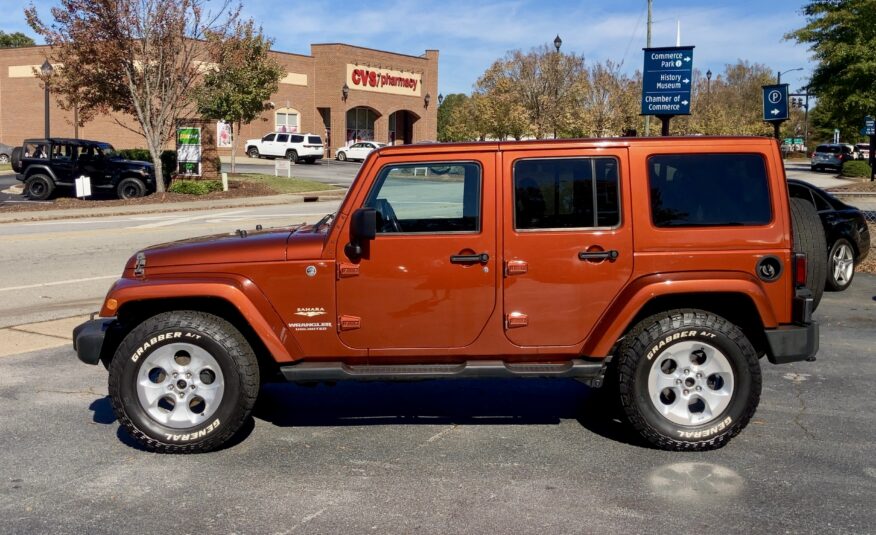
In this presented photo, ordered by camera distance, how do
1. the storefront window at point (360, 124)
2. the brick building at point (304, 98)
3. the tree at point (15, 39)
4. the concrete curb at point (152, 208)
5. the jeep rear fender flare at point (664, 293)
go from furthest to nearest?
the tree at point (15, 39) < the storefront window at point (360, 124) < the brick building at point (304, 98) < the concrete curb at point (152, 208) < the jeep rear fender flare at point (664, 293)

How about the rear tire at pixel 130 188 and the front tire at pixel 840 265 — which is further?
the rear tire at pixel 130 188

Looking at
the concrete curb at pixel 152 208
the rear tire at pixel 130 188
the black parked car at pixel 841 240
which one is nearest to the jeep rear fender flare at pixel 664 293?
the black parked car at pixel 841 240

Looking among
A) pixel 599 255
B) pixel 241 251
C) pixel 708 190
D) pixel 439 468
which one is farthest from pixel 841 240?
pixel 241 251

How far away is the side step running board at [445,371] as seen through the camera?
4.98 meters

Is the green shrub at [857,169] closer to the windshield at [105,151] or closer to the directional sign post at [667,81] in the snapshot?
the directional sign post at [667,81]

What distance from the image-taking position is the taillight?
5035 millimetres

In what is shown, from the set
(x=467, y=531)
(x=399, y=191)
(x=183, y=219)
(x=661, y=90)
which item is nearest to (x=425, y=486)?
(x=467, y=531)

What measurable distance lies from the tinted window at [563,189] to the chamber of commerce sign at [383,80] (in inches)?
2194

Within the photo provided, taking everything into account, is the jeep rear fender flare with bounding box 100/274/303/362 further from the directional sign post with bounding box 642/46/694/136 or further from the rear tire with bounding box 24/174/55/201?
the rear tire with bounding box 24/174/55/201

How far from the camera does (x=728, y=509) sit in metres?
4.16

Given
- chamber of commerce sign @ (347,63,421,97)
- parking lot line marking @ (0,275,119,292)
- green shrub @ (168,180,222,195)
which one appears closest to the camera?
parking lot line marking @ (0,275,119,292)

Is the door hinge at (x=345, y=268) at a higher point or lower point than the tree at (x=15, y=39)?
lower

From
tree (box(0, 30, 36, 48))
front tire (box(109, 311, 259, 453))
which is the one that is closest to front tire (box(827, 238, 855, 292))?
front tire (box(109, 311, 259, 453))

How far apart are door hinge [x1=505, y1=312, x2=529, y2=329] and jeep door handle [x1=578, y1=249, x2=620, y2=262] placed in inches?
19.1
